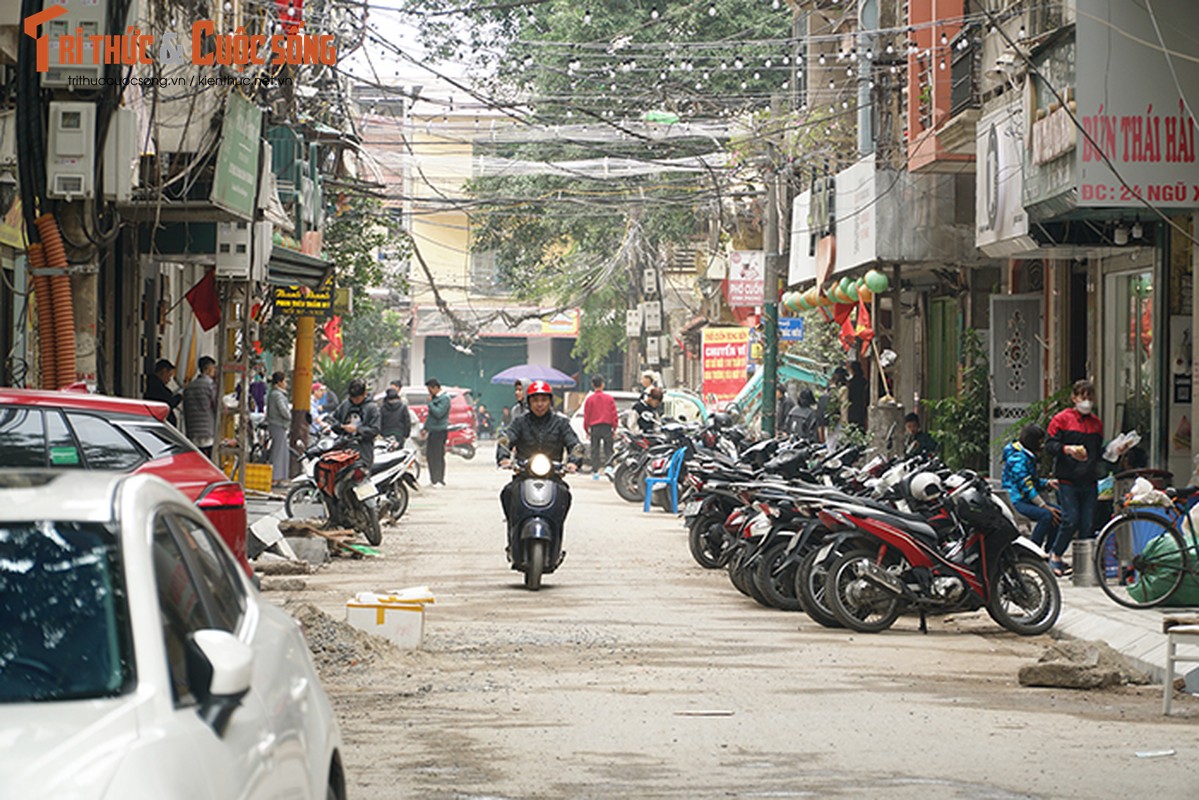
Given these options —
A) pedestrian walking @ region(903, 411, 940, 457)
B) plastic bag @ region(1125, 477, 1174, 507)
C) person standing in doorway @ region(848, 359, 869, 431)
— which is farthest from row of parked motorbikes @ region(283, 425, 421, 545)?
person standing in doorway @ region(848, 359, 869, 431)

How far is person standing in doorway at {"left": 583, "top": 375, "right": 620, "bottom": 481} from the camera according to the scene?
3678cm

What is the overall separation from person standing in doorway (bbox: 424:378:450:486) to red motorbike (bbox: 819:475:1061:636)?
19.4m

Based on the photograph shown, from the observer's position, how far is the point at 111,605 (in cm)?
421

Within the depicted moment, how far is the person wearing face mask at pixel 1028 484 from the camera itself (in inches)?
659

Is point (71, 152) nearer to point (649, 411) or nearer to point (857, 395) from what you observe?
point (649, 411)

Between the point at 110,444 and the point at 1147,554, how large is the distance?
792 cm

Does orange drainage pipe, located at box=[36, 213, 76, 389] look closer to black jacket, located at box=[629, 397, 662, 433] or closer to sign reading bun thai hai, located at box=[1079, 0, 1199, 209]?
sign reading bun thai hai, located at box=[1079, 0, 1199, 209]

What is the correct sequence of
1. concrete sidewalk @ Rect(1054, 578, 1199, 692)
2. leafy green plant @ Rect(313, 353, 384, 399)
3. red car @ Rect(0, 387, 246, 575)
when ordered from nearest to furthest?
red car @ Rect(0, 387, 246, 575) < concrete sidewalk @ Rect(1054, 578, 1199, 692) < leafy green plant @ Rect(313, 353, 384, 399)

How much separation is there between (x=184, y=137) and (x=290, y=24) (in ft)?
22.3

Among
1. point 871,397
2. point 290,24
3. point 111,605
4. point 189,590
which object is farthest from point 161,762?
point 871,397

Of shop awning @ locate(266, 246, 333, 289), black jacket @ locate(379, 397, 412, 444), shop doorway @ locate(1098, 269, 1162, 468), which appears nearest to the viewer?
shop doorway @ locate(1098, 269, 1162, 468)

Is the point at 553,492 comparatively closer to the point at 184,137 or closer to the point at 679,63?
the point at 184,137

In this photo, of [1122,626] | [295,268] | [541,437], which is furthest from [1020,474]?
[295,268]

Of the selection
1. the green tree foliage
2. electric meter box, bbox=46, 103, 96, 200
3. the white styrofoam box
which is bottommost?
the white styrofoam box
